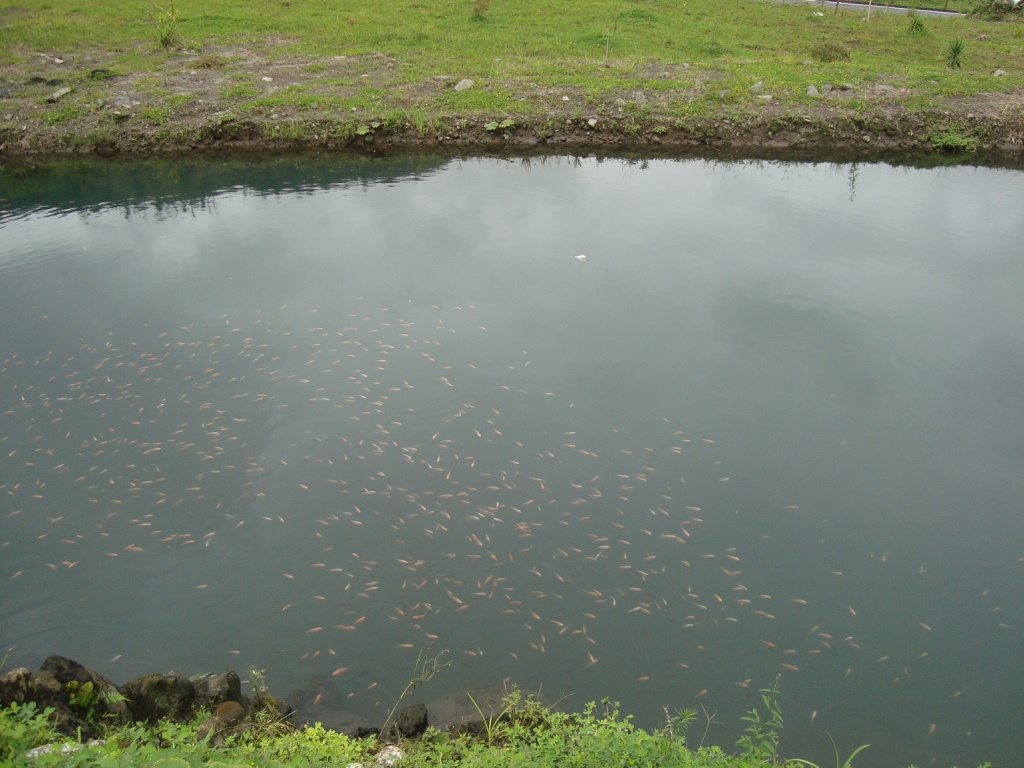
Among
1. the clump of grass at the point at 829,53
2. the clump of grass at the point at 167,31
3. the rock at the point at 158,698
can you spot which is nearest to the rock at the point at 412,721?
the rock at the point at 158,698

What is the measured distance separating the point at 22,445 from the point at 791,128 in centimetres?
1773

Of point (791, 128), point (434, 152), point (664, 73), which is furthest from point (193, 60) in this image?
point (791, 128)

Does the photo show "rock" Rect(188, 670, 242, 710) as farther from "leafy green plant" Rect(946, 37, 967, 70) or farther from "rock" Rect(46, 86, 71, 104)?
"leafy green plant" Rect(946, 37, 967, 70)

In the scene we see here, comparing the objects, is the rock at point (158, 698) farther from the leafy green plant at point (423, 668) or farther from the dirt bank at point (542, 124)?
the dirt bank at point (542, 124)

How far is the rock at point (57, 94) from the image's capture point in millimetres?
19344

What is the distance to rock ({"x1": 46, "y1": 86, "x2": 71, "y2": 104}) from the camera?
1934 cm

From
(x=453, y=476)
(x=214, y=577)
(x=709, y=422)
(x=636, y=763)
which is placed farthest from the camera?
(x=709, y=422)

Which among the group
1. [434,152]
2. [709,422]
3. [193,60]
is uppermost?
[193,60]

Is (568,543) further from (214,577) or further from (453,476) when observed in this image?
(214,577)

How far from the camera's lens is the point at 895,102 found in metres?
19.0

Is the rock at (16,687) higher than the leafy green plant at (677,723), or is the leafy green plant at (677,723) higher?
the rock at (16,687)

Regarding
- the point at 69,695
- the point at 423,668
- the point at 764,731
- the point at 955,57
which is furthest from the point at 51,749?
the point at 955,57

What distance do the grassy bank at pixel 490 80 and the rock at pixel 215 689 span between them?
15398mm

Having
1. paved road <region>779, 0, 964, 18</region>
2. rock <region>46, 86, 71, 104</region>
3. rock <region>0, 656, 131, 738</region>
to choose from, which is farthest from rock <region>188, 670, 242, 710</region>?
paved road <region>779, 0, 964, 18</region>
